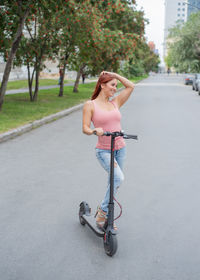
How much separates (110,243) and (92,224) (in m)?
0.49

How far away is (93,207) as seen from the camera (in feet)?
16.4

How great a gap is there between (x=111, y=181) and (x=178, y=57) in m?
51.9

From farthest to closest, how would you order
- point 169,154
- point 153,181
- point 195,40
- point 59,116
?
point 195,40
point 59,116
point 169,154
point 153,181

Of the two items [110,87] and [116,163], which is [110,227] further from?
A: [110,87]

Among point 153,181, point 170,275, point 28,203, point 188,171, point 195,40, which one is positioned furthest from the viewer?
point 195,40

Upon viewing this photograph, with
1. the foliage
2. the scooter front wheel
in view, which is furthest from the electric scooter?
the foliage

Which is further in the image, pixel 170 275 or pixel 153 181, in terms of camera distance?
pixel 153 181

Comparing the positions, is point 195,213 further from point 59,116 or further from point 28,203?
point 59,116

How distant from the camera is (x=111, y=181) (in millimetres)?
3756

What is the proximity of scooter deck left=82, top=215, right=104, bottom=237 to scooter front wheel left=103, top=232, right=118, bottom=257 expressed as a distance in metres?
0.14

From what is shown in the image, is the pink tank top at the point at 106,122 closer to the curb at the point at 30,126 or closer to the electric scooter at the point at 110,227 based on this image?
the electric scooter at the point at 110,227

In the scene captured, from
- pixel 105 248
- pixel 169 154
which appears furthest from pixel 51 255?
pixel 169 154

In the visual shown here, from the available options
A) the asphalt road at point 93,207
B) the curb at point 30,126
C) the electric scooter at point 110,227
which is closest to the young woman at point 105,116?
the electric scooter at point 110,227

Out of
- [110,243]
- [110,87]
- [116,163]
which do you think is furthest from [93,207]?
[110,87]
